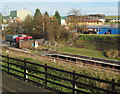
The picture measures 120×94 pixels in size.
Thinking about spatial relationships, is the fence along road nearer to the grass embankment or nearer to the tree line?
the grass embankment

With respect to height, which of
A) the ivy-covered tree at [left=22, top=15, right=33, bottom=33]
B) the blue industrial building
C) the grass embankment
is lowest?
the grass embankment

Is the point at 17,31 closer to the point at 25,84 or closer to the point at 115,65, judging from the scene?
the point at 115,65

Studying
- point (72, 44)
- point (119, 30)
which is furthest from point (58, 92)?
point (119, 30)

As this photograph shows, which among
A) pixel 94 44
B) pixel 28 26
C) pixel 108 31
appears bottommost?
pixel 94 44

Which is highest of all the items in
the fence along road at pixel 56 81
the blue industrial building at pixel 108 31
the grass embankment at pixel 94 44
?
the blue industrial building at pixel 108 31

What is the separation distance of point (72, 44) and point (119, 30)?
17.1m

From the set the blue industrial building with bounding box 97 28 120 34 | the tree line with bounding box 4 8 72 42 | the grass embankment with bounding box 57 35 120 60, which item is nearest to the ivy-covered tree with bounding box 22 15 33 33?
the tree line with bounding box 4 8 72 42

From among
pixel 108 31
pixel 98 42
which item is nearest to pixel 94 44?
pixel 98 42

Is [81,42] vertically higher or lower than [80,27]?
lower

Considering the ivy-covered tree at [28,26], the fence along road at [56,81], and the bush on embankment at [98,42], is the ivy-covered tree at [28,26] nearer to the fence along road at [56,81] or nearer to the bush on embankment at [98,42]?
the bush on embankment at [98,42]

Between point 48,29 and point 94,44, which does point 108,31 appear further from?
point 48,29

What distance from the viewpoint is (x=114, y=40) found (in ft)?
127

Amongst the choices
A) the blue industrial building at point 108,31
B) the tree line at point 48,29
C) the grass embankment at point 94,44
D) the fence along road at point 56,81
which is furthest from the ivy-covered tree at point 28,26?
the fence along road at point 56,81

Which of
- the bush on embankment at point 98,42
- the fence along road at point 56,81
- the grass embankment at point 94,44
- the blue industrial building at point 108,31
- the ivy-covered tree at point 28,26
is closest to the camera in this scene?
the fence along road at point 56,81
